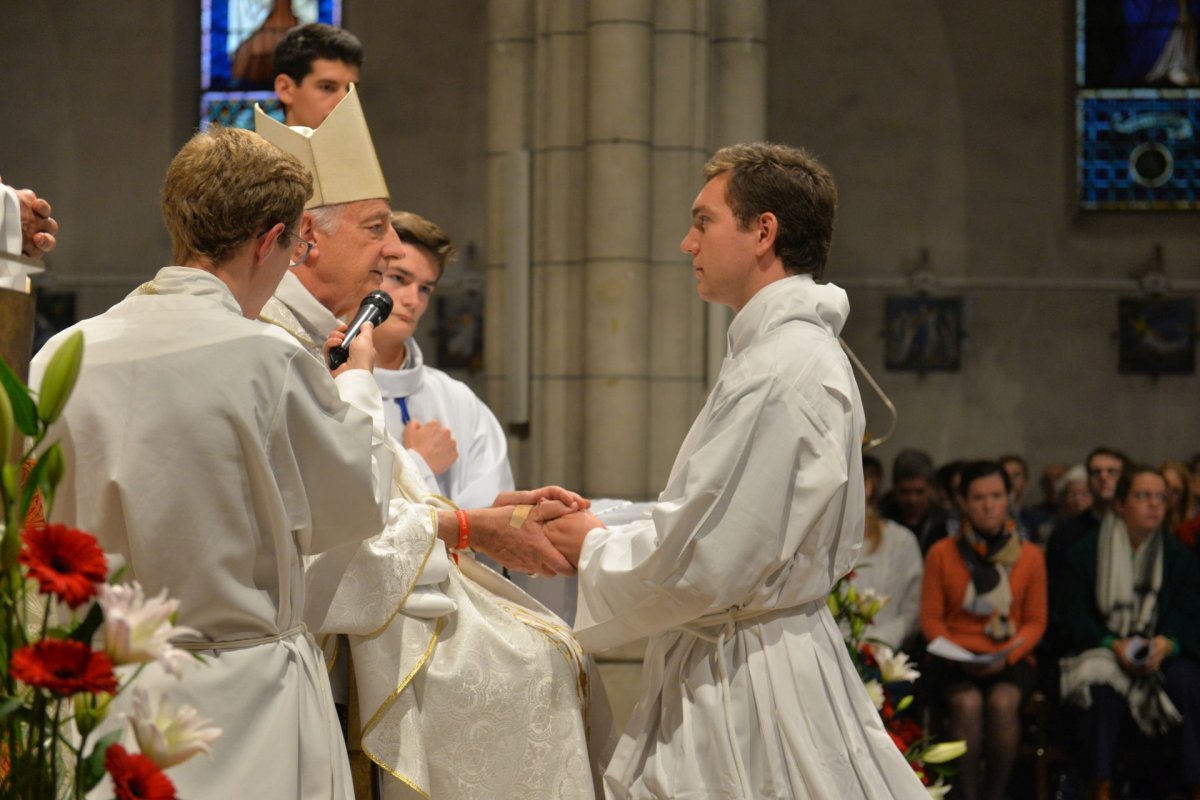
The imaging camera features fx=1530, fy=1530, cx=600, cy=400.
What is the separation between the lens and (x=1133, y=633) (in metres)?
6.77

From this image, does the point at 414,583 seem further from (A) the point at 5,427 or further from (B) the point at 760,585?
(A) the point at 5,427

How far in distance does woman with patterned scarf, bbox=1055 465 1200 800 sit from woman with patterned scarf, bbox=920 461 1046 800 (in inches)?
9.6

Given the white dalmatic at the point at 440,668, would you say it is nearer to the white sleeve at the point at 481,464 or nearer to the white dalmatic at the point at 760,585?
the white dalmatic at the point at 760,585

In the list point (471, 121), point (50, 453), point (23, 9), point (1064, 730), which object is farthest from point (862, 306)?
point (50, 453)

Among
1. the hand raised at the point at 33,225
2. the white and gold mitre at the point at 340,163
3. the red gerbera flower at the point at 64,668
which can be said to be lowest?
the red gerbera flower at the point at 64,668

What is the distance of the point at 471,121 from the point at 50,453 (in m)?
10.3

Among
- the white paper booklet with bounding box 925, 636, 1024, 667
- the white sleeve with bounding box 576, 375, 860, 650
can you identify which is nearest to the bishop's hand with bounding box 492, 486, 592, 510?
the white sleeve with bounding box 576, 375, 860, 650

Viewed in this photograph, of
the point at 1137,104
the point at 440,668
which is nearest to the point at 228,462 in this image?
the point at 440,668

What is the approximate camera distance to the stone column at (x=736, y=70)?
23.5 ft

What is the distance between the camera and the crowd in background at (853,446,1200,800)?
6586 mm

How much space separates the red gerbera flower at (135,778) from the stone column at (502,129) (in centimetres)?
552

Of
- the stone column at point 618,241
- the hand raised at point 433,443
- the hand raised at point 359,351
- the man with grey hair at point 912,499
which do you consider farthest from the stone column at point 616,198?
the hand raised at point 359,351

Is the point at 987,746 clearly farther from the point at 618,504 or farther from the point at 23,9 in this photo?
the point at 23,9

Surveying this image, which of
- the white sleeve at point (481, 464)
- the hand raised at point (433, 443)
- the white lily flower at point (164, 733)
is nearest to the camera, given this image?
the white lily flower at point (164, 733)
